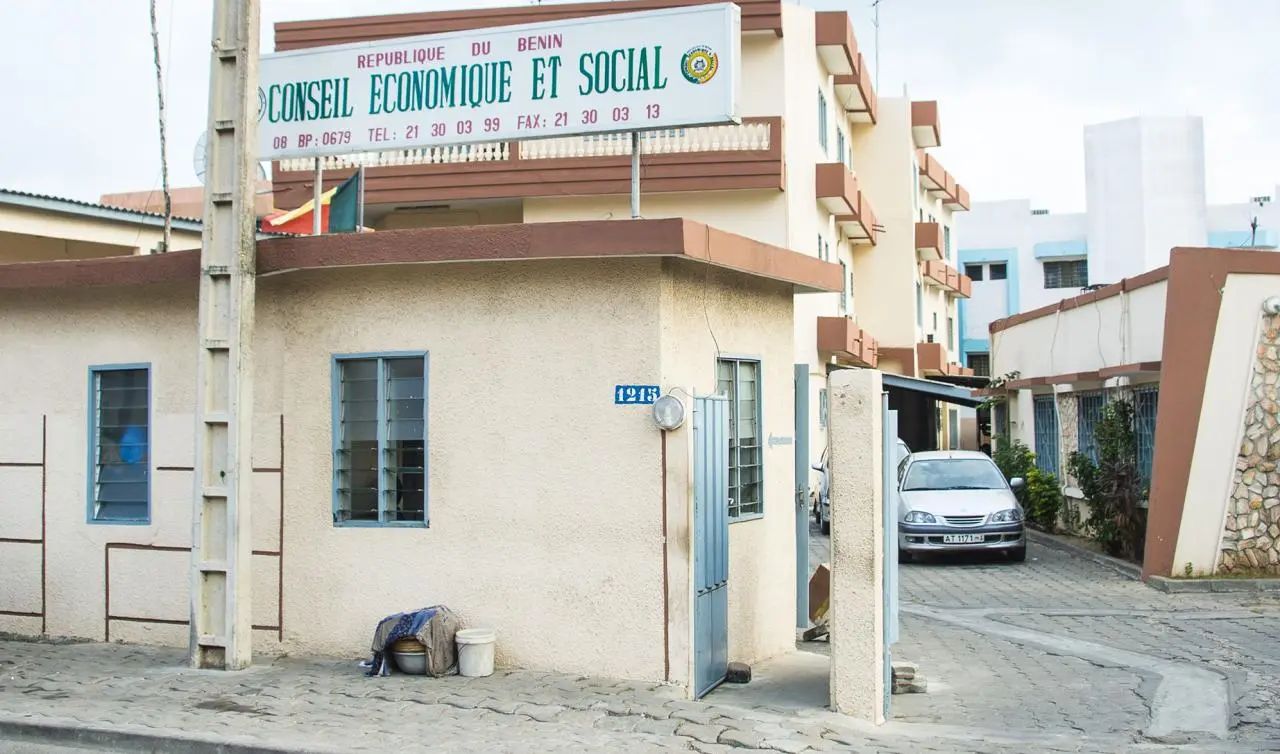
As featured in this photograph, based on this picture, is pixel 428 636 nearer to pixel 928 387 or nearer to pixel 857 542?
pixel 857 542

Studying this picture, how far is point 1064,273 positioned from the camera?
50.6 meters

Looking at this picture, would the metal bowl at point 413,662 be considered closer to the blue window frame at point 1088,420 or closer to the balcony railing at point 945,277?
the blue window frame at point 1088,420

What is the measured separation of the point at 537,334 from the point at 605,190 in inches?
658

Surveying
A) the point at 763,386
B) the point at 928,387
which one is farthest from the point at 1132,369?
the point at 928,387

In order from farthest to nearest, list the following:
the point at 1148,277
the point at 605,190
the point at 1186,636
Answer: the point at 605,190 → the point at 1148,277 → the point at 1186,636

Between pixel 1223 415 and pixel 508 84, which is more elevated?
pixel 508 84

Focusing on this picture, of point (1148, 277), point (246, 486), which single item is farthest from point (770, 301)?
point (1148, 277)

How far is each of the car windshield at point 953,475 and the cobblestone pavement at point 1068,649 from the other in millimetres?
1928

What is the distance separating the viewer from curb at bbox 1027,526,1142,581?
681 inches

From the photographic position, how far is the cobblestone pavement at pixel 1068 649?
9.34 metres

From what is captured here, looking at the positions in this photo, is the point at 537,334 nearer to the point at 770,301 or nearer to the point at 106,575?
the point at 770,301

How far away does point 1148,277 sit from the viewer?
60.4 feet

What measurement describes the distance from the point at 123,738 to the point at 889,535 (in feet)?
16.4

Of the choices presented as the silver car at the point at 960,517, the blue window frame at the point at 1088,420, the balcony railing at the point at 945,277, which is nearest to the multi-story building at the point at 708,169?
the blue window frame at the point at 1088,420
